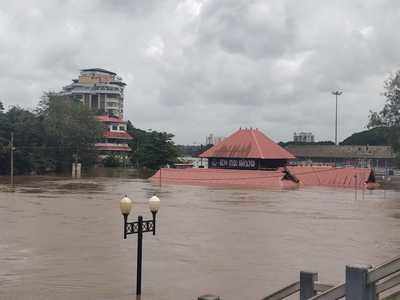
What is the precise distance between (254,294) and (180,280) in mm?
1915

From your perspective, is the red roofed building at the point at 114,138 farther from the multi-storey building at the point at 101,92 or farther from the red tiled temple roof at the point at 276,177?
the red tiled temple roof at the point at 276,177

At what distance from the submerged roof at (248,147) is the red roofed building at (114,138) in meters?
30.3

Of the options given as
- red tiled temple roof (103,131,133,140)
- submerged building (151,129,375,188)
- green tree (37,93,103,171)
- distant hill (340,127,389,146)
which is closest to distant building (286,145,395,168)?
distant hill (340,127,389,146)

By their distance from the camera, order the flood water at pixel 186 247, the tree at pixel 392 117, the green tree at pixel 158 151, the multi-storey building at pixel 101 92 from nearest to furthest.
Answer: the flood water at pixel 186 247 < the tree at pixel 392 117 < the green tree at pixel 158 151 < the multi-storey building at pixel 101 92

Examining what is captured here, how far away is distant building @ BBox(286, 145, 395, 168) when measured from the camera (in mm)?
87125

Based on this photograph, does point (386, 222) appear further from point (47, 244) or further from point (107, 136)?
point (107, 136)

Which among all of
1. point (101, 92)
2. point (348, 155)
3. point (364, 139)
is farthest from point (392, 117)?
point (101, 92)

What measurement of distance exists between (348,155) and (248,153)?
→ 35123 mm

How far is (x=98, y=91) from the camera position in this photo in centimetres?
12988

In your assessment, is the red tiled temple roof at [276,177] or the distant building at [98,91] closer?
the red tiled temple roof at [276,177]

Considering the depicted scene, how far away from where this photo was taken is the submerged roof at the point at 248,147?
59.8 metres

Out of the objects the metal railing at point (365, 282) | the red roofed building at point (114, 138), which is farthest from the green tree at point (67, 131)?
the metal railing at point (365, 282)

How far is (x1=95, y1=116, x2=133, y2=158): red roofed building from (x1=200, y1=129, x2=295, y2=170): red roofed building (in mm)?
30258

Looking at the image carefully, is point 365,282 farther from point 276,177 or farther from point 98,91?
point 98,91
